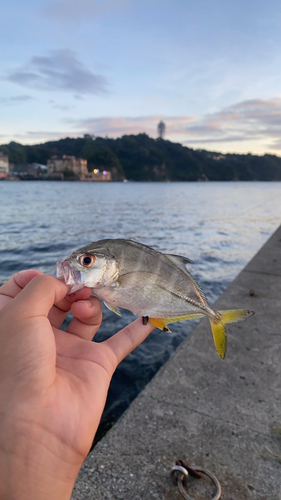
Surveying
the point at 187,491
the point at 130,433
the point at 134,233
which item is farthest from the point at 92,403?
the point at 134,233

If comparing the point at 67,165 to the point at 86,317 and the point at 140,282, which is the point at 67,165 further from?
the point at 140,282

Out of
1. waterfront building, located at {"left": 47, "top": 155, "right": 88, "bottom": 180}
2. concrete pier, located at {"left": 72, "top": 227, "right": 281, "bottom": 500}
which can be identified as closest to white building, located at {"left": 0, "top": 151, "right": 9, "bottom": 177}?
waterfront building, located at {"left": 47, "top": 155, "right": 88, "bottom": 180}

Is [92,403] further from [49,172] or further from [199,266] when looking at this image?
[49,172]

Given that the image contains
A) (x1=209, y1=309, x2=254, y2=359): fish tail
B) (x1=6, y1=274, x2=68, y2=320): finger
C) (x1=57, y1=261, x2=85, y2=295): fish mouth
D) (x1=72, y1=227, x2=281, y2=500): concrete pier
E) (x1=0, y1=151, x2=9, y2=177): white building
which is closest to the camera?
(x1=6, y1=274, x2=68, y2=320): finger

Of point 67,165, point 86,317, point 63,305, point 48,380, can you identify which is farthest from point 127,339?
point 67,165

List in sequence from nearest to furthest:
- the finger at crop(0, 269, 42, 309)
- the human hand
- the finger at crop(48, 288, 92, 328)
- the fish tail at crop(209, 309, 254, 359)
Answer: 1. the human hand
2. the finger at crop(48, 288, 92, 328)
3. the fish tail at crop(209, 309, 254, 359)
4. the finger at crop(0, 269, 42, 309)

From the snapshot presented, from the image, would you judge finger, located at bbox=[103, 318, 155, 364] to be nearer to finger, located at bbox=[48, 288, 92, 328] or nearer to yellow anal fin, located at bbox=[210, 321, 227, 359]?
finger, located at bbox=[48, 288, 92, 328]

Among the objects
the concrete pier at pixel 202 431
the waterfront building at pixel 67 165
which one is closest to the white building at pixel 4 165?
the waterfront building at pixel 67 165

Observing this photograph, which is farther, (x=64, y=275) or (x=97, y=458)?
(x=97, y=458)
